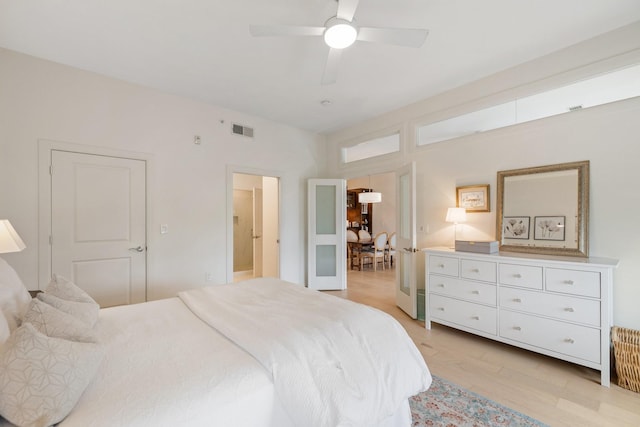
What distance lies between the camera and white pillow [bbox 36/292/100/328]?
1.41m

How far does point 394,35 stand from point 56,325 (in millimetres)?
2462

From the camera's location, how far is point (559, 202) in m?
2.60

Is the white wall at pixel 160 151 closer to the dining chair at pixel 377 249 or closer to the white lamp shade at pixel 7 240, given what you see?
the white lamp shade at pixel 7 240

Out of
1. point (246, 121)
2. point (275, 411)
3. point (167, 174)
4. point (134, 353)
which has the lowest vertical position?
point (275, 411)

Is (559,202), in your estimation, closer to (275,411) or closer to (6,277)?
(275,411)

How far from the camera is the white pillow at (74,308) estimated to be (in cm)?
141

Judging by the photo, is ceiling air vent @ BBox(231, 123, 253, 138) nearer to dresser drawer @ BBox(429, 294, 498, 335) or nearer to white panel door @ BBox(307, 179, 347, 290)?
white panel door @ BBox(307, 179, 347, 290)

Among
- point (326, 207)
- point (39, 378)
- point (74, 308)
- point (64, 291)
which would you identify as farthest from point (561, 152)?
point (64, 291)

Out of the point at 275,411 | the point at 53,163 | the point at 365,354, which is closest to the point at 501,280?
the point at 365,354

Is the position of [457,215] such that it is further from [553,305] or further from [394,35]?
[394,35]

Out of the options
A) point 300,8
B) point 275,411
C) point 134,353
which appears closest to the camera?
point 275,411

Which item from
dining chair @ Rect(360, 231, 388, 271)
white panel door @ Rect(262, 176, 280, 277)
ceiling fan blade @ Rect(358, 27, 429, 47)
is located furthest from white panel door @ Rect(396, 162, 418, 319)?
dining chair @ Rect(360, 231, 388, 271)

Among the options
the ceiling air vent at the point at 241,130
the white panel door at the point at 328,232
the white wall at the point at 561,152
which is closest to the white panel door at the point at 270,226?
the white panel door at the point at 328,232

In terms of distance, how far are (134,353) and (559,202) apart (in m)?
3.48
